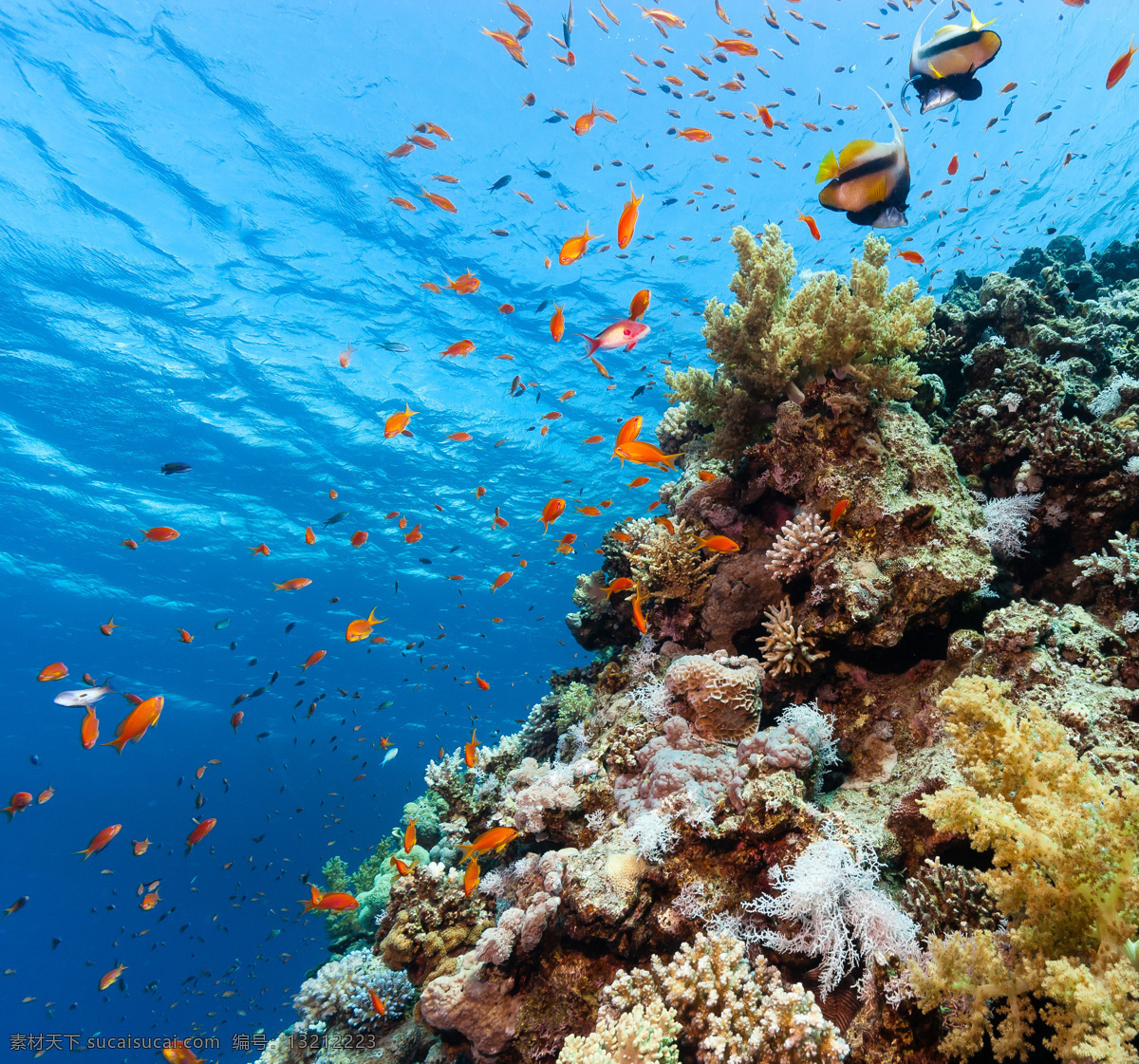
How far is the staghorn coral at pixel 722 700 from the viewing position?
4070 mm

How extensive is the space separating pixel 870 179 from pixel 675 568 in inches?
136

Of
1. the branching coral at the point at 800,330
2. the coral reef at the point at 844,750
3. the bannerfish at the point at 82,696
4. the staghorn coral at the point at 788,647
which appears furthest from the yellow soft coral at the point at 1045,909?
the bannerfish at the point at 82,696

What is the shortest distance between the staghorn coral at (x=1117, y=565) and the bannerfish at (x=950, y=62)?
320 centimetres

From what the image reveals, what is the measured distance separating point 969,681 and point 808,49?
20247mm

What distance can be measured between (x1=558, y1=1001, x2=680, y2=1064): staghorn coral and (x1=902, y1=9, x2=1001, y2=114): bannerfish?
5.06m

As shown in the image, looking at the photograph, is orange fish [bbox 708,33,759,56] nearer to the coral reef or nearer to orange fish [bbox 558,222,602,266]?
the coral reef

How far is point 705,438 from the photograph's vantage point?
18.7 ft

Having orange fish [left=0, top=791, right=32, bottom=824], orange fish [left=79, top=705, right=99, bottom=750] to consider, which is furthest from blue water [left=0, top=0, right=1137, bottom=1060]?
orange fish [left=79, top=705, right=99, bottom=750]

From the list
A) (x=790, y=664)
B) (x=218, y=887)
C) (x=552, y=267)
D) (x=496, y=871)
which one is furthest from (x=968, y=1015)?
(x=218, y=887)

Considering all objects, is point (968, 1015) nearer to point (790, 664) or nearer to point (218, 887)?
point (790, 664)

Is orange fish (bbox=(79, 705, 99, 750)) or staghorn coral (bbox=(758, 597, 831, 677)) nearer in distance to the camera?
staghorn coral (bbox=(758, 597, 831, 677))

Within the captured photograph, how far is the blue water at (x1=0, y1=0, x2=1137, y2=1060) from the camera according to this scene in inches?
571

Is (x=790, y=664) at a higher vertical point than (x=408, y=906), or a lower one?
higher

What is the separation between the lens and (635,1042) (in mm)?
2348
